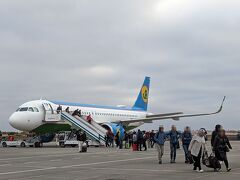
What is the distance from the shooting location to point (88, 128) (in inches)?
1523

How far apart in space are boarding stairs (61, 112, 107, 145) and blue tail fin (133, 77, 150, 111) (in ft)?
63.7

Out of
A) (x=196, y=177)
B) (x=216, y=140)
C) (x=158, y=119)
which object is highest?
(x=158, y=119)

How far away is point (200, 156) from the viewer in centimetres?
1562

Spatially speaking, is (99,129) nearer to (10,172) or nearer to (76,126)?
(76,126)

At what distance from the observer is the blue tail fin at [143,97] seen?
196 feet

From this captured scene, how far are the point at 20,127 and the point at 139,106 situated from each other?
23789mm

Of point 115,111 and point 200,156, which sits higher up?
point 115,111

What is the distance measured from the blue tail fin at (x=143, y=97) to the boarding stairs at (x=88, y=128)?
19.4 metres

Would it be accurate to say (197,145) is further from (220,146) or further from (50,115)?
(50,115)

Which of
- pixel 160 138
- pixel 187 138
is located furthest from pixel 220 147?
pixel 160 138

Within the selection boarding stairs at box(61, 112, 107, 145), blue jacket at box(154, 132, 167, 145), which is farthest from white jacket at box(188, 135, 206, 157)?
boarding stairs at box(61, 112, 107, 145)

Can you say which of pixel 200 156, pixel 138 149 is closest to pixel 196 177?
pixel 200 156

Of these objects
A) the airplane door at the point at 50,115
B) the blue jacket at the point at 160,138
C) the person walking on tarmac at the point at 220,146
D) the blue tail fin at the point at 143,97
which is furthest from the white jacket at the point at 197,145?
the blue tail fin at the point at 143,97

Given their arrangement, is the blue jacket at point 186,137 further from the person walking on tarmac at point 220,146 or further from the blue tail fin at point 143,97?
the blue tail fin at point 143,97
